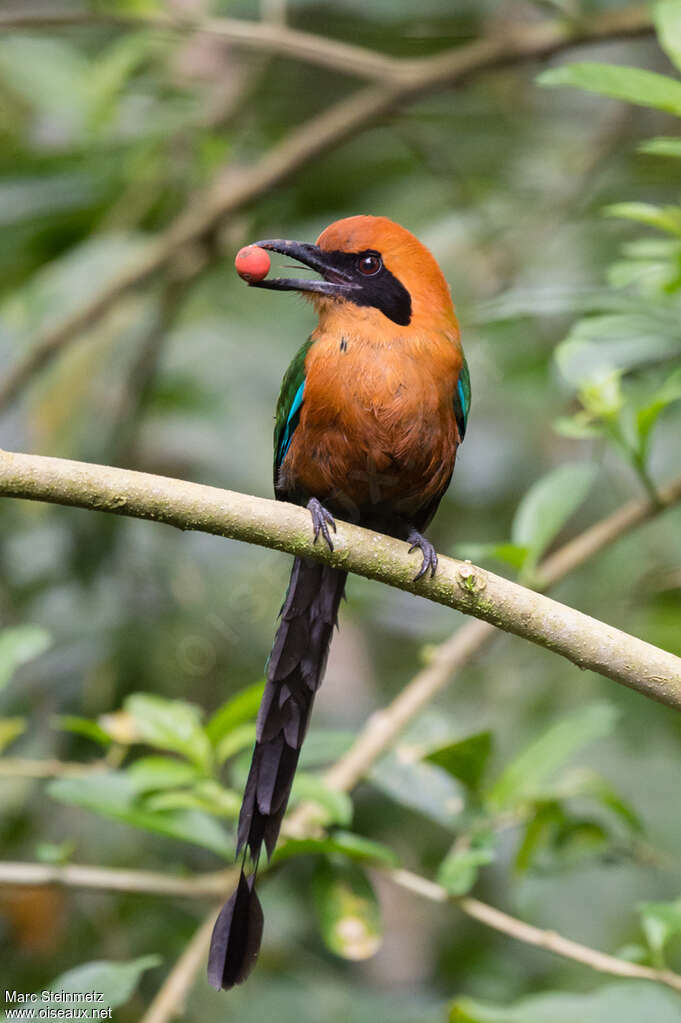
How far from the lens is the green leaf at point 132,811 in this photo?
2.60 meters

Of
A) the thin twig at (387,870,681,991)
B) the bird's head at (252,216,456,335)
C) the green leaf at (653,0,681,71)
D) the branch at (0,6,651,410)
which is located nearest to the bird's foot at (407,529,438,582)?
the bird's head at (252,216,456,335)

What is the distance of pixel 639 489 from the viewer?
453 cm

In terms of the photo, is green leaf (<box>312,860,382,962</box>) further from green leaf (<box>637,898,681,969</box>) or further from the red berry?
the red berry

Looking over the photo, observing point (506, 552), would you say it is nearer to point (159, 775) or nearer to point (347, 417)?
point (347, 417)

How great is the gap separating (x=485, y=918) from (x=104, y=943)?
1650 millimetres

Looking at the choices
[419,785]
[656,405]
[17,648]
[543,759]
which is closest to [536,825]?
[543,759]

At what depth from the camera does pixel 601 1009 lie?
240 cm

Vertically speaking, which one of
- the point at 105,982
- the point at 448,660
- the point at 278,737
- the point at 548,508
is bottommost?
the point at 105,982

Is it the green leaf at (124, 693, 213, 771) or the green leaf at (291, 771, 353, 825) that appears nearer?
the green leaf at (291, 771, 353, 825)

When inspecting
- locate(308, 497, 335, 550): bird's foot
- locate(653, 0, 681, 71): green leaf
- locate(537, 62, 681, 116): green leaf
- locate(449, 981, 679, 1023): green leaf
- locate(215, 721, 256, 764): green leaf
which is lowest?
locate(449, 981, 679, 1023): green leaf

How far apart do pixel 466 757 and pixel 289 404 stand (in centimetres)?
91

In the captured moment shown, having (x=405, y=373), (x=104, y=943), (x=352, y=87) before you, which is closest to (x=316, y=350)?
(x=405, y=373)

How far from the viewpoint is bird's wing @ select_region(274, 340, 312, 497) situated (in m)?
2.79

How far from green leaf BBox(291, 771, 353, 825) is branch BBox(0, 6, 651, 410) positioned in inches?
77.6
